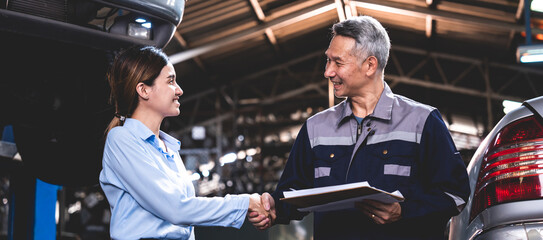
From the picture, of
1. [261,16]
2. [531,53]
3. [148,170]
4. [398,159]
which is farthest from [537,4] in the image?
[148,170]

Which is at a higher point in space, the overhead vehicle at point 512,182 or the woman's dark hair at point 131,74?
Result: the woman's dark hair at point 131,74

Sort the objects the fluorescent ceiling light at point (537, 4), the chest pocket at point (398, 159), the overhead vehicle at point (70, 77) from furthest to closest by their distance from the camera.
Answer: the fluorescent ceiling light at point (537, 4), the overhead vehicle at point (70, 77), the chest pocket at point (398, 159)

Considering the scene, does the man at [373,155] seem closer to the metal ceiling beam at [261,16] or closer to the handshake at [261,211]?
the handshake at [261,211]

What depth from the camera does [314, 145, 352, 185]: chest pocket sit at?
7.44ft

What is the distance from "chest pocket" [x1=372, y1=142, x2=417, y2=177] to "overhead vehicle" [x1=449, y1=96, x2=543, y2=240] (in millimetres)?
236

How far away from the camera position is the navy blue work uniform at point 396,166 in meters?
2.12

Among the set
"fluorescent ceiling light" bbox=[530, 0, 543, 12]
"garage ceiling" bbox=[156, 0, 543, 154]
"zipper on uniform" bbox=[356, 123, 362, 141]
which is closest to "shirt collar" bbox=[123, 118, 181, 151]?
Answer: "zipper on uniform" bbox=[356, 123, 362, 141]

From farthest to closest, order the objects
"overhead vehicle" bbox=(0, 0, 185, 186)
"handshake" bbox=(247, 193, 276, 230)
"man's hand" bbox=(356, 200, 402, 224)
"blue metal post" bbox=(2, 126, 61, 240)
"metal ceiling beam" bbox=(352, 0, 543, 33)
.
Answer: "metal ceiling beam" bbox=(352, 0, 543, 33) → "blue metal post" bbox=(2, 126, 61, 240) → "overhead vehicle" bbox=(0, 0, 185, 186) → "handshake" bbox=(247, 193, 276, 230) → "man's hand" bbox=(356, 200, 402, 224)

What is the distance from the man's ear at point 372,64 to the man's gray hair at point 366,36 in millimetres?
14

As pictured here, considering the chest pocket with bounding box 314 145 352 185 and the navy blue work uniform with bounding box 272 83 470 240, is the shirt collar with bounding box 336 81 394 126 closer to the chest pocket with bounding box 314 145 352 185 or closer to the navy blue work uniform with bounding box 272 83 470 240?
the navy blue work uniform with bounding box 272 83 470 240

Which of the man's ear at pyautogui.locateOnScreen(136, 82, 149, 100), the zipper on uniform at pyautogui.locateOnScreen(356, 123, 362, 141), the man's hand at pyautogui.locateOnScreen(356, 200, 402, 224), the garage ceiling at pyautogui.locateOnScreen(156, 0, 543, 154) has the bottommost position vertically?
the man's hand at pyautogui.locateOnScreen(356, 200, 402, 224)

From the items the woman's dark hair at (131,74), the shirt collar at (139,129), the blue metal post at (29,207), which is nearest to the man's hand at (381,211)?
the shirt collar at (139,129)

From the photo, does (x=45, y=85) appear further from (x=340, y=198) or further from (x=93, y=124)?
(x=340, y=198)

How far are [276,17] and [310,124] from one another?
1090cm
